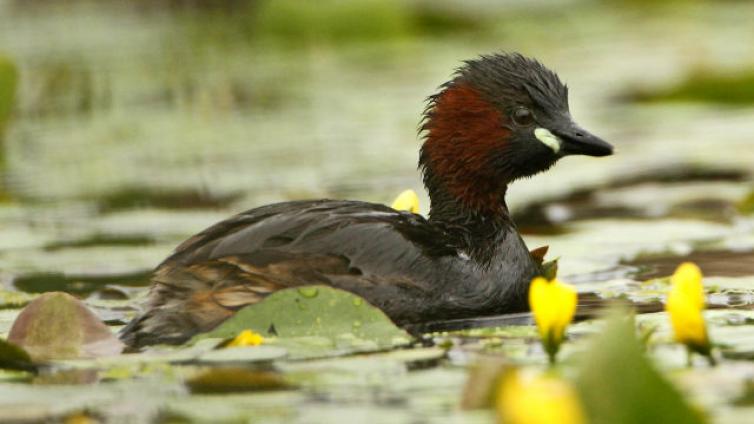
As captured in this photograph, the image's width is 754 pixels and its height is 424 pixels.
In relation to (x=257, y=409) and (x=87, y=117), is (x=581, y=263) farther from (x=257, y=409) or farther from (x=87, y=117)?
(x=87, y=117)

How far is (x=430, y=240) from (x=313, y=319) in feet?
2.85

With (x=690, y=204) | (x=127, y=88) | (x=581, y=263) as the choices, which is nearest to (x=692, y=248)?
(x=581, y=263)

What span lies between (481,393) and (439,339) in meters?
1.28

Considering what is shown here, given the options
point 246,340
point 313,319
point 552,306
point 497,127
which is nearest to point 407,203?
point 497,127

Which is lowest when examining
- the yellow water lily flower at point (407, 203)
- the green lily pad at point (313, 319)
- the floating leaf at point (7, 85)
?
the green lily pad at point (313, 319)

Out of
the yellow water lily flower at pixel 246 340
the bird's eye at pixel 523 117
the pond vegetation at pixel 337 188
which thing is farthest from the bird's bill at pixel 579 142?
the yellow water lily flower at pixel 246 340

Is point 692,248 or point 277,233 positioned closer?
point 277,233

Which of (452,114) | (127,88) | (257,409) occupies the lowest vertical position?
(257,409)

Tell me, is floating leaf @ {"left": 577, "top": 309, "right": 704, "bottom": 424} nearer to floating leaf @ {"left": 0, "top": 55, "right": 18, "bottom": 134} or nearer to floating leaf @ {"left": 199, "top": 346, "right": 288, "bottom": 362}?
floating leaf @ {"left": 199, "top": 346, "right": 288, "bottom": 362}

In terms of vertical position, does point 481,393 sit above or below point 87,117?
below

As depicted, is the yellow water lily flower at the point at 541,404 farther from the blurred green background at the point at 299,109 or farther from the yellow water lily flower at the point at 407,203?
the blurred green background at the point at 299,109

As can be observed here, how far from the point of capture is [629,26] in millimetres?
19594

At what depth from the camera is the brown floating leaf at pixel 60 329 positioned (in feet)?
16.6

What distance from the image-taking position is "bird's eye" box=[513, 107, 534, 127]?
618 cm
